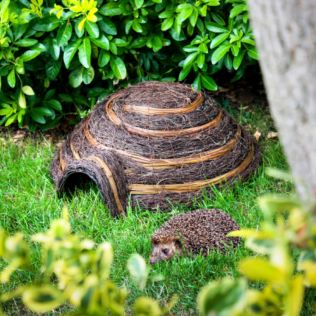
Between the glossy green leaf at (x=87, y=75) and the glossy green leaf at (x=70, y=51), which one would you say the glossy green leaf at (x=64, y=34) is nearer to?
the glossy green leaf at (x=70, y=51)

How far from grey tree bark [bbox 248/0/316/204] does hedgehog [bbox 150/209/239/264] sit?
161 cm

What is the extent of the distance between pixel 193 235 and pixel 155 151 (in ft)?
2.47

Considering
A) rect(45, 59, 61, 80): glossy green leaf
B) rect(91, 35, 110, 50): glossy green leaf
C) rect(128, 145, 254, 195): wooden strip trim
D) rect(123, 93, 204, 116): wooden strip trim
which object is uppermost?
rect(91, 35, 110, 50): glossy green leaf

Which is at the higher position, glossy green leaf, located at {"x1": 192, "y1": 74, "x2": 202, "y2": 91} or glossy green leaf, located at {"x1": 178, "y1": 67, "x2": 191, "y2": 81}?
glossy green leaf, located at {"x1": 178, "y1": 67, "x2": 191, "y2": 81}

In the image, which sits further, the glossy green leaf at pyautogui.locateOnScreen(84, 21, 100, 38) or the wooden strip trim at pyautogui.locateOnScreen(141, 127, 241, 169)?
the glossy green leaf at pyautogui.locateOnScreen(84, 21, 100, 38)

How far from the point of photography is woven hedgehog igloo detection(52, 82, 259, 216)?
4008 mm

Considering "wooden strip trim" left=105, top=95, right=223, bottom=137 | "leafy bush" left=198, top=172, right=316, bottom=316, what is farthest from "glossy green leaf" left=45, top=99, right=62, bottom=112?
"leafy bush" left=198, top=172, right=316, bottom=316

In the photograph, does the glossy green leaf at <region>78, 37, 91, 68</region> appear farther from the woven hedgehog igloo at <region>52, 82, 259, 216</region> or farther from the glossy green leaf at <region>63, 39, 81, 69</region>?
the woven hedgehog igloo at <region>52, 82, 259, 216</region>

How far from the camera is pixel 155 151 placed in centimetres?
404

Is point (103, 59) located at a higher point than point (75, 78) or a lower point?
higher

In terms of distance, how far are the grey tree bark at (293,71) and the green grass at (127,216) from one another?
4.79ft

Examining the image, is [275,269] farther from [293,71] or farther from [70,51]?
[70,51]

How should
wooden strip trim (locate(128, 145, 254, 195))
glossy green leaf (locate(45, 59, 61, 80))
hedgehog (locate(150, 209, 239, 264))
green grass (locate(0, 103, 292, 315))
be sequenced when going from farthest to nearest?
glossy green leaf (locate(45, 59, 61, 80)) < wooden strip trim (locate(128, 145, 254, 195)) < hedgehog (locate(150, 209, 239, 264)) < green grass (locate(0, 103, 292, 315))

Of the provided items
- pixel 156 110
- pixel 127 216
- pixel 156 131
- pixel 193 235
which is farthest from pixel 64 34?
pixel 193 235
